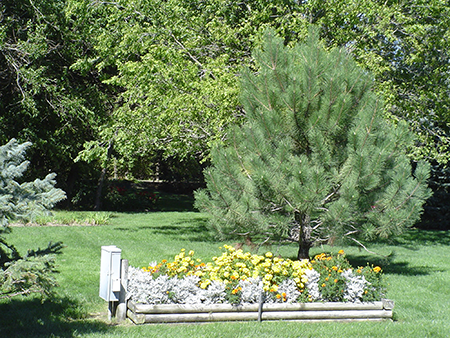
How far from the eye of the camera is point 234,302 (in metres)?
5.85

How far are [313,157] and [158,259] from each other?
3.77 meters

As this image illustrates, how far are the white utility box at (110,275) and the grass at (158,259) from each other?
33cm

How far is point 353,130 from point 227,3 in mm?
6645

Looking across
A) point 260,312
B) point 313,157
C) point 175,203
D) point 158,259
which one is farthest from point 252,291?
point 175,203

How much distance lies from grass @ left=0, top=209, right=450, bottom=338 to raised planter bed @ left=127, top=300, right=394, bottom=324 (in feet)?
0.38

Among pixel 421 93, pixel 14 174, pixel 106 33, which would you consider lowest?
pixel 14 174

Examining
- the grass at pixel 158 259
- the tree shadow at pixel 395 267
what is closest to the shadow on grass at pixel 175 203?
the grass at pixel 158 259

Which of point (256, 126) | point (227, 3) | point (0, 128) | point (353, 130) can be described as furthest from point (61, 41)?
point (353, 130)

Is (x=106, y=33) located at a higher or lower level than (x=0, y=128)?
higher

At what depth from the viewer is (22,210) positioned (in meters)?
4.38

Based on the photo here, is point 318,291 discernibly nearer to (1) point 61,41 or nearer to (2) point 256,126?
(2) point 256,126

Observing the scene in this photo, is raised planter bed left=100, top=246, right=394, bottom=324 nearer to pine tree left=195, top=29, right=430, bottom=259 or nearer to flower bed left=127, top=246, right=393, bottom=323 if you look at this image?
flower bed left=127, top=246, right=393, bottom=323

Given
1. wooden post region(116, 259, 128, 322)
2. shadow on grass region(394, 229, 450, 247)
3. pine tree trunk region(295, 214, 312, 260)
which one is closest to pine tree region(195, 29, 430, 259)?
pine tree trunk region(295, 214, 312, 260)

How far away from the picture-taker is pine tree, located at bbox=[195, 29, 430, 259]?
7.05 metres
